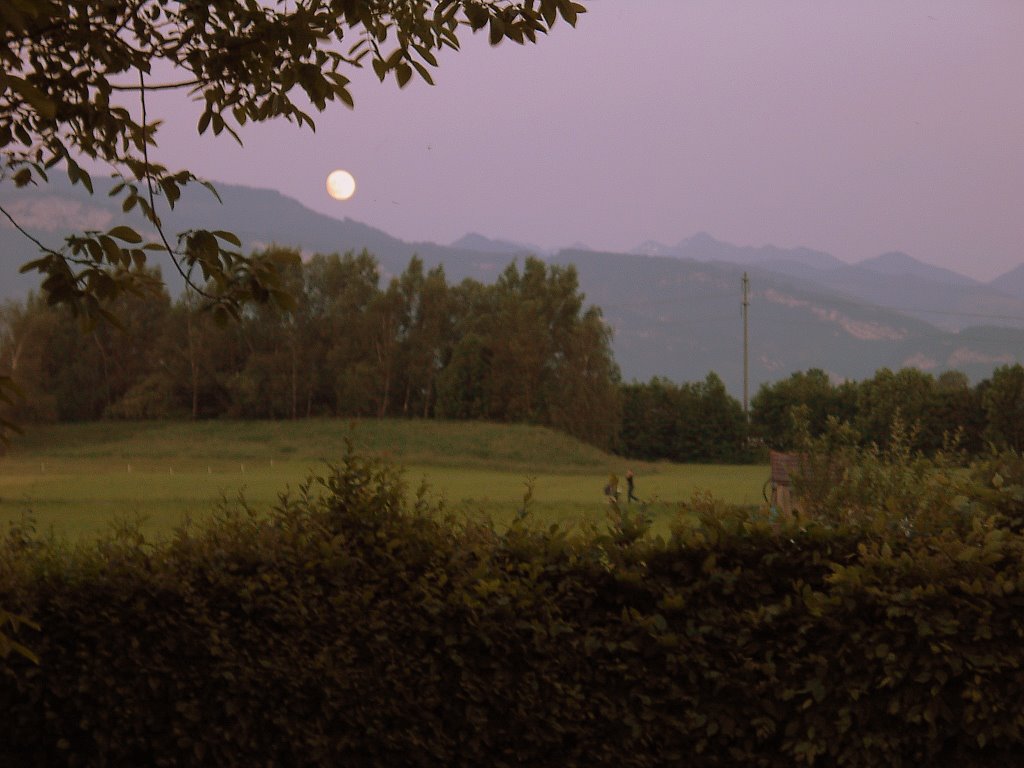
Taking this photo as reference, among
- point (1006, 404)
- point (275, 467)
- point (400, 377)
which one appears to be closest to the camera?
point (275, 467)

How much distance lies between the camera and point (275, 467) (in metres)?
45.2

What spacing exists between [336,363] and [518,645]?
187 feet

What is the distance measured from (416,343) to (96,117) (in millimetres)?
57131

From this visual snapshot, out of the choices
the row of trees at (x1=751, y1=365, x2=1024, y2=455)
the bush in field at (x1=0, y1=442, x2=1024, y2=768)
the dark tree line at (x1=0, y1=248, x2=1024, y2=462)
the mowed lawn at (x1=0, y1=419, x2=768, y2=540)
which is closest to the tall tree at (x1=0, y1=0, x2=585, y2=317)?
the bush in field at (x1=0, y1=442, x2=1024, y2=768)

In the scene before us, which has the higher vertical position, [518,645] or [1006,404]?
[1006,404]

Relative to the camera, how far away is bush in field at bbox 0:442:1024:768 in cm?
484

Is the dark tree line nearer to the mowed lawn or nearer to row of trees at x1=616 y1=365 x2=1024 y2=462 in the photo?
row of trees at x1=616 y1=365 x2=1024 y2=462

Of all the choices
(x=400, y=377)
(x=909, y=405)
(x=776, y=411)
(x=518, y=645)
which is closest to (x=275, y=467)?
(x=400, y=377)

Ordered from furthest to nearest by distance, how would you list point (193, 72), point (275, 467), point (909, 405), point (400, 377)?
1. point (400, 377)
2. point (909, 405)
3. point (275, 467)
4. point (193, 72)

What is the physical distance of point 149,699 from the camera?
5488 millimetres

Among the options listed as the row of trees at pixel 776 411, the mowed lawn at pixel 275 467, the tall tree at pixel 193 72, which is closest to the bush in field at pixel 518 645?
the tall tree at pixel 193 72

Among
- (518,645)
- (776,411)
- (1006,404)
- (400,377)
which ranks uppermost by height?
(400,377)

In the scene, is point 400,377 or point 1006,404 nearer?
point 1006,404

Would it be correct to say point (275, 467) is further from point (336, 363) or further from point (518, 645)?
point (518, 645)
